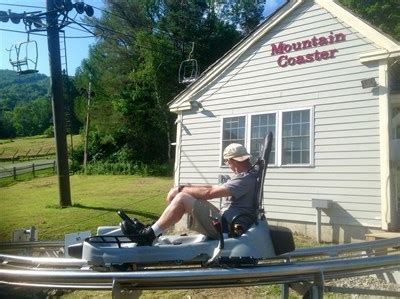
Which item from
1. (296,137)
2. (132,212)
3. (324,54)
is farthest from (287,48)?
(132,212)

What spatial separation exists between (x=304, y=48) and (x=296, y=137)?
206cm

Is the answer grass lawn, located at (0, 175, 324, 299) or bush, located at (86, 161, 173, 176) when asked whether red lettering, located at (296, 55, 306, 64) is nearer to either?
grass lawn, located at (0, 175, 324, 299)

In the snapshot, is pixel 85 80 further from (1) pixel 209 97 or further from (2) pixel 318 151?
(2) pixel 318 151

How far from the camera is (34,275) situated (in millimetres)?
3301

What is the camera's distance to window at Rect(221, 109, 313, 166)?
35.1 feet

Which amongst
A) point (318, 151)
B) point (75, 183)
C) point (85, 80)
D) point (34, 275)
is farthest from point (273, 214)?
point (85, 80)

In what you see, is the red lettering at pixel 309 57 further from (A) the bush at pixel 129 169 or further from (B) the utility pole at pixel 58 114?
(A) the bush at pixel 129 169

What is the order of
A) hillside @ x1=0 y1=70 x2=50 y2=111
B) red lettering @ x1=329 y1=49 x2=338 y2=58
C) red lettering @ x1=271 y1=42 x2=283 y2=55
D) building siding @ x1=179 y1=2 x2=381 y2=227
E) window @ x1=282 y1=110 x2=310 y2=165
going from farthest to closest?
hillside @ x1=0 y1=70 x2=50 y2=111
red lettering @ x1=271 y1=42 x2=283 y2=55
window @ x1=282 y1=110 x2=310 y2=165
red lettering @ x1=329 y1=49 x2=338 y2=58
building siding @ x1=179 y1=2 x2=381 y2=227

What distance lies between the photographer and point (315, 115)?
34.7 ft

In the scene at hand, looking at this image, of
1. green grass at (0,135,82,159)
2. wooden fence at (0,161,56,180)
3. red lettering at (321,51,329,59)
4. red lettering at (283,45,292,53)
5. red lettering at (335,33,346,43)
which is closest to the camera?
red lettering at (335,33,346,43)

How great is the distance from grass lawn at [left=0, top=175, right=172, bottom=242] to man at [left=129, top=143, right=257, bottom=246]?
8.66 metres

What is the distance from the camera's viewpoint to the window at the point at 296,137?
35.1 ft

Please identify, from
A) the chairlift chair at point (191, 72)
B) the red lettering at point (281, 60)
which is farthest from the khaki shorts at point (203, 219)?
the chairlift chair at point (191, 72)

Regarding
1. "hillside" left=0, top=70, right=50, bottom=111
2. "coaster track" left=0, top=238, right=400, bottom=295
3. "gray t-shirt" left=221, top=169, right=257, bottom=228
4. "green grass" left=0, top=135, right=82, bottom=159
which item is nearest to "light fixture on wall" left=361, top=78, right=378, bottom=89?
"gray t-shirt" left=221, top=169, right=257, bottom=228
